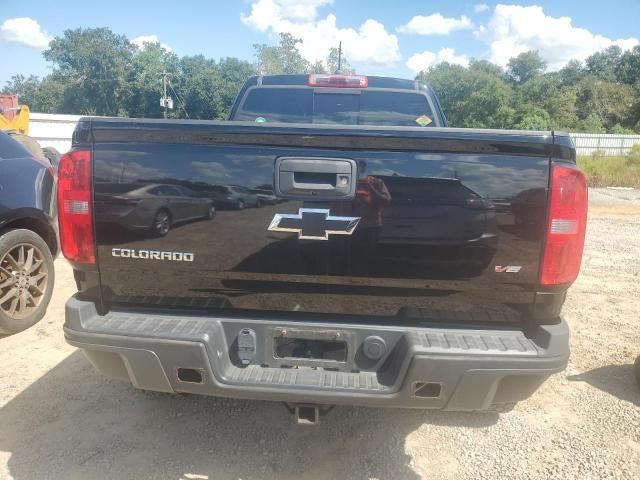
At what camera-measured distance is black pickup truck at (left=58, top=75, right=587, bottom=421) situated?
204cm

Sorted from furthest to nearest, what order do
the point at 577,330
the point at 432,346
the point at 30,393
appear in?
1. the point at 577,330
2. the point at 30,393
3. the point at 432,346

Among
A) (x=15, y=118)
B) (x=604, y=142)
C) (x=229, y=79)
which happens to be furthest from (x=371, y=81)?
(x=229, y=79)

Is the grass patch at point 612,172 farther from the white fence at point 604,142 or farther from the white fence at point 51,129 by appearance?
the white fence at point 51,129

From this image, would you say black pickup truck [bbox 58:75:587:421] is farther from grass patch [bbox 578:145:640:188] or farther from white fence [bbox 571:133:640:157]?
white fence [bbox 571:133:640:157]

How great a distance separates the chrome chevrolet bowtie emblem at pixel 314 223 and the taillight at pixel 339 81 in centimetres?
269

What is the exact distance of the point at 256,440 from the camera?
9.57 ft

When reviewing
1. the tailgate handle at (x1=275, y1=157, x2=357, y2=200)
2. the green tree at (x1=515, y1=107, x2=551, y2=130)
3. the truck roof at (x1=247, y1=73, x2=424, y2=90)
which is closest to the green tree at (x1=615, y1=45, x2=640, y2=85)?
the green tree at (x1=515, y1=107, x2=551, y2=130)

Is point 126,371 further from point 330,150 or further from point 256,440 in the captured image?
point 330,150

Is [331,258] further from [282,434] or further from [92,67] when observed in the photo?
[92,67]

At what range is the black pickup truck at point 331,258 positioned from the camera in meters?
2.04

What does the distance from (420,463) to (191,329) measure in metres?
1.51

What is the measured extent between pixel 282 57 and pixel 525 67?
127 ft

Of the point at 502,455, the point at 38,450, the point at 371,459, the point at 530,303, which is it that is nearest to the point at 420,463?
the point at 371,459

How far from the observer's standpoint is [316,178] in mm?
2100
